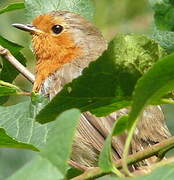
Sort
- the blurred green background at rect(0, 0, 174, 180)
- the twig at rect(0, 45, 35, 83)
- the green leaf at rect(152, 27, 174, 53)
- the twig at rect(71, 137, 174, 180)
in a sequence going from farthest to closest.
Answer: the blurred green background at rect(0, 0, 174, 180), the twig at rect(0, 45, 35, 83), the green leaf at rect(152, 27, 174, 53), the twig at rect(71, 137, 174, 180)

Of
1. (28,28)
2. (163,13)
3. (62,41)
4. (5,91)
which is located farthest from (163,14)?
(62,41)

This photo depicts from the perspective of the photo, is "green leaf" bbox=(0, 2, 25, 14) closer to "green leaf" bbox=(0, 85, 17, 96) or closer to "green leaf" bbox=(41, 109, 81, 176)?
"green leaf" bbox=(0, 85, 17, 96)

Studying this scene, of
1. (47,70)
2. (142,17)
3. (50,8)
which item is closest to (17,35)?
(142,17)

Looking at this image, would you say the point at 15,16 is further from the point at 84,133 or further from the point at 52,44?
the point at 84,133

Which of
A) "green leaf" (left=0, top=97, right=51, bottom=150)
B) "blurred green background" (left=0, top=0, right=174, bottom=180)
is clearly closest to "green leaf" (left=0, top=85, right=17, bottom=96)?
"green leaf" (left=0, top=97, right=51, bottom=150)

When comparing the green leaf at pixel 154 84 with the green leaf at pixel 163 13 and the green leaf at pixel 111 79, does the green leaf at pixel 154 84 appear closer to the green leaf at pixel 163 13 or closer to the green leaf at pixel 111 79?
the green leaf at pixel 111 79

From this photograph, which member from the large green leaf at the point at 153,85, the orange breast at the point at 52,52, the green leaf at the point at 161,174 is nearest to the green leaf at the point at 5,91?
the large green leaf at the point at 153,85

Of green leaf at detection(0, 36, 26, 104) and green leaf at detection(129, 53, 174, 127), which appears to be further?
green leaf at detection(0, 36, 26, 104)
